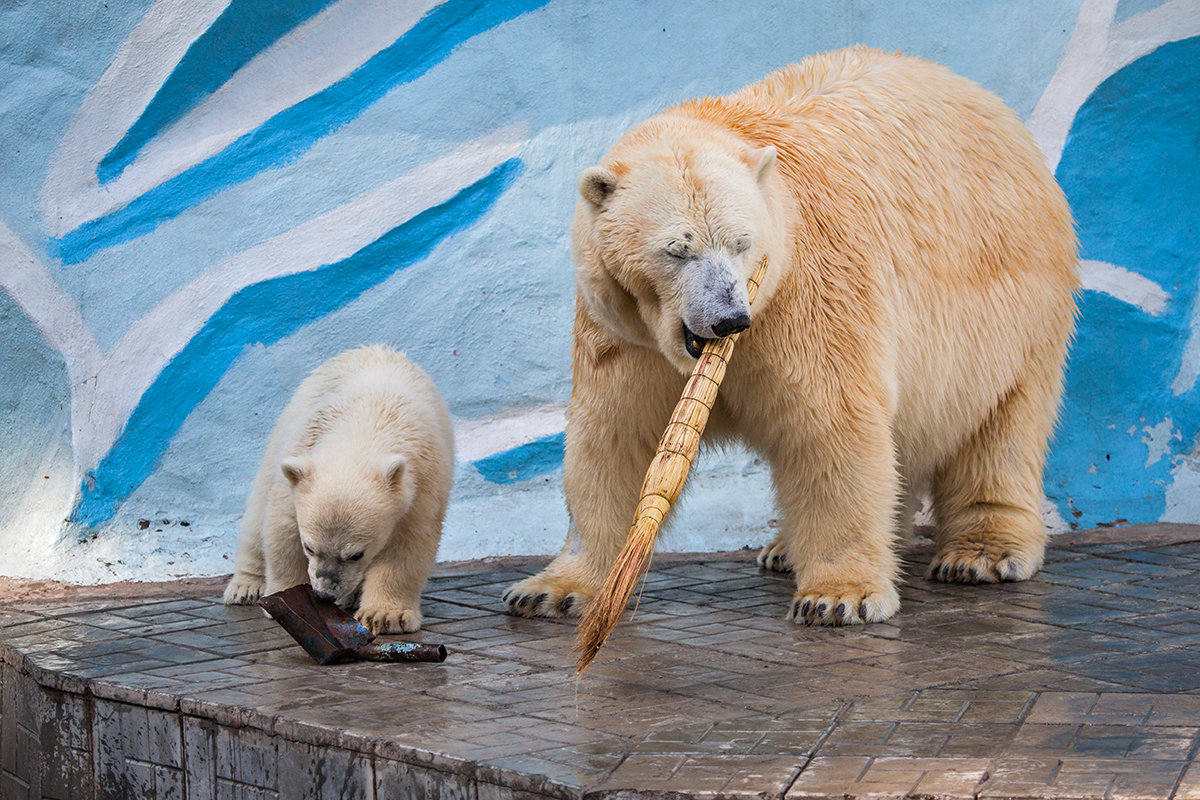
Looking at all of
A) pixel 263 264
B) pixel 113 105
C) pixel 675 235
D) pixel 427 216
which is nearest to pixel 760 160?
pixel 675 235

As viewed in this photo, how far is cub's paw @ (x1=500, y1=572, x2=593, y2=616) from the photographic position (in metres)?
4.25

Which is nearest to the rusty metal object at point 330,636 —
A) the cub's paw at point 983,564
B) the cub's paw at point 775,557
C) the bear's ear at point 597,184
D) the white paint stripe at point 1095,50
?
the bear's ear at point 597,184

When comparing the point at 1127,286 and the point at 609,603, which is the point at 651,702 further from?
the point at 1127,286

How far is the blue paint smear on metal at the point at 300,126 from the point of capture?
6043 millimetres

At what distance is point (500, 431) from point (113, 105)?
2257mm

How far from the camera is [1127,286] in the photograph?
6.42 metres

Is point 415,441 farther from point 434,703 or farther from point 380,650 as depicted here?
point 434,703

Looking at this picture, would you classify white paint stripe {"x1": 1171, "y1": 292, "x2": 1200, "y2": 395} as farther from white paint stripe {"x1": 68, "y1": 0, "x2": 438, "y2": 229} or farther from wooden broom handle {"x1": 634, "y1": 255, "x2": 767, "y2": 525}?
white paint stripe {"x1": 68, "y1": 0, "x2": 438, "y2": 229}

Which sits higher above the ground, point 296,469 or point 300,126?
point 300,126

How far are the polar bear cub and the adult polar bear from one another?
41 centimetres

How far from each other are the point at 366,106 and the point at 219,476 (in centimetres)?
183

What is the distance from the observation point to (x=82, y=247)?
599 cm

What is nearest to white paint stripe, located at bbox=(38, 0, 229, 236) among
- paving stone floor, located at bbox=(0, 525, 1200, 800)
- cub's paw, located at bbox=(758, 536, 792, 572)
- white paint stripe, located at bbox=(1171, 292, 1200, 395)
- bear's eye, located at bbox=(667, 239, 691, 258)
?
paving stone floor, located at bbox=(0, 525, 1200, 800)

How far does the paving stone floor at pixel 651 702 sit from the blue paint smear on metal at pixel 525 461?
5.26ft
